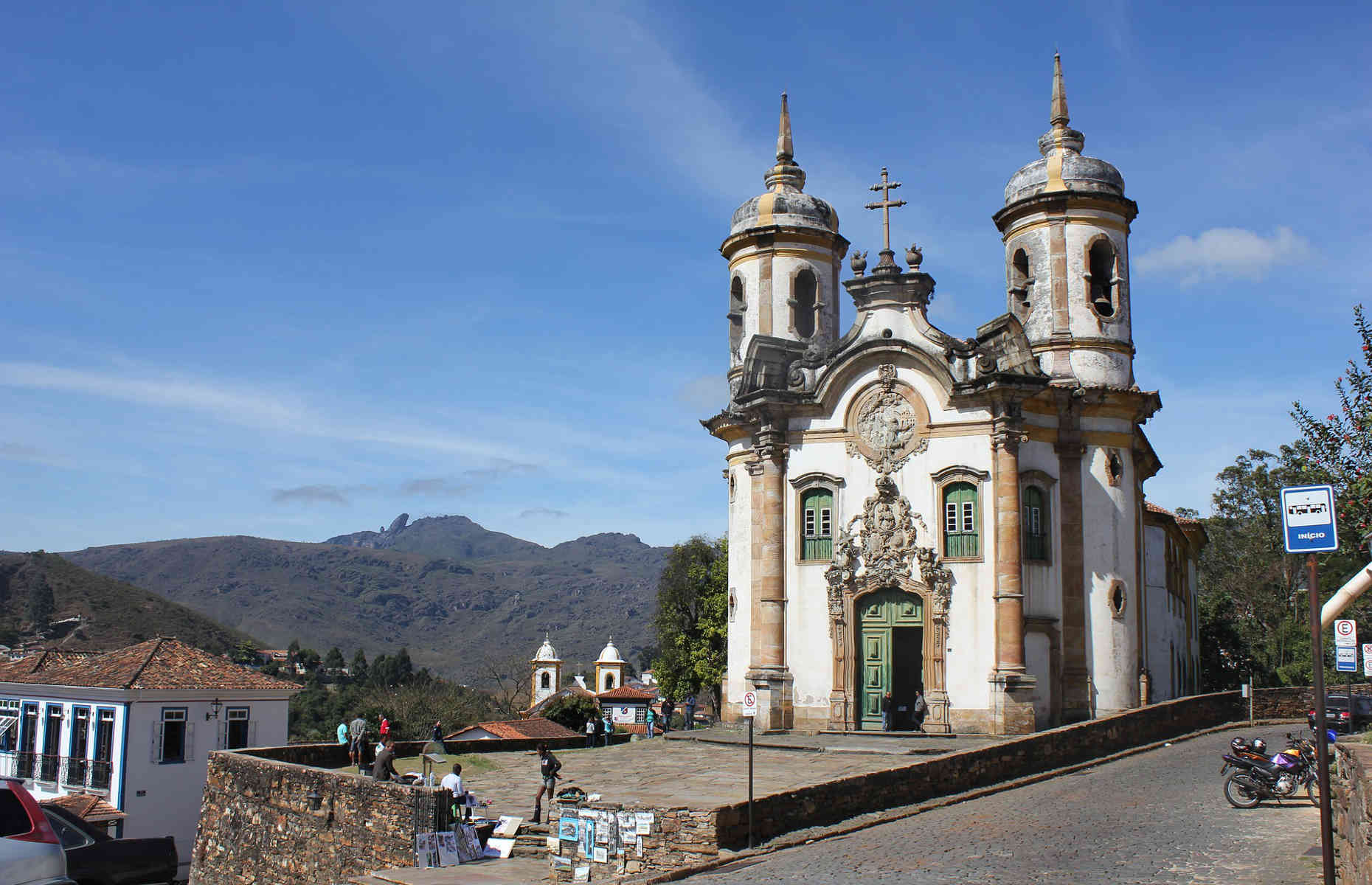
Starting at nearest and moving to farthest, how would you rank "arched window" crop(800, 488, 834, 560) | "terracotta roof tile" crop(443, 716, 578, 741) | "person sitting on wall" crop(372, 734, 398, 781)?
"person sitting on wall" crop(372, 734, 398, 781) < "arched window" crop(800, 488, 834, 560) < "terracotta roof tile" crop(443, 716, 578, 741)

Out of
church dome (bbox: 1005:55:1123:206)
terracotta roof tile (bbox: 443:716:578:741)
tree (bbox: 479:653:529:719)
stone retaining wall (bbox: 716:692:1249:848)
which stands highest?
church dome (bbox: 1005:55:1123:206)

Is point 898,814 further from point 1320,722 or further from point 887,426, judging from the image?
point 887,426

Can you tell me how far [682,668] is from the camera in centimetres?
4931

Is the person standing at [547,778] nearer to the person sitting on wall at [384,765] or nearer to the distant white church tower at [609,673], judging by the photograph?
the person sitting on wall at [384,765]

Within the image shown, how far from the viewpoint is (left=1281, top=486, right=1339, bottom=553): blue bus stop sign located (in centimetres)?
912

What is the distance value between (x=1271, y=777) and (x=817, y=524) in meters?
13.1

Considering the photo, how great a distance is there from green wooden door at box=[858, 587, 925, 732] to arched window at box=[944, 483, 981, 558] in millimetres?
1453

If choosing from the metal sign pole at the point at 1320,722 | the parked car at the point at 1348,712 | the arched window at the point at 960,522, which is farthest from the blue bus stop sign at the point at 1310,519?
the parked car at the point at 1348,712

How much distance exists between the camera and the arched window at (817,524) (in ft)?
94.9

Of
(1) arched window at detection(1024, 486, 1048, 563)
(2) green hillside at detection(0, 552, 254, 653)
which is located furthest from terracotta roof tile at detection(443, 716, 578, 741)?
(2) green hillside at detection(0, 552, 254, 653)

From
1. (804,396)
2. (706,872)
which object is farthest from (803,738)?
(706,872)

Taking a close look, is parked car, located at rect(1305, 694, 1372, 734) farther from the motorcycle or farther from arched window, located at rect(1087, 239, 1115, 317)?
the motorcycle

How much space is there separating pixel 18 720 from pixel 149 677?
5.95 m

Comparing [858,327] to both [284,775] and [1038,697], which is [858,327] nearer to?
[1038,697]
